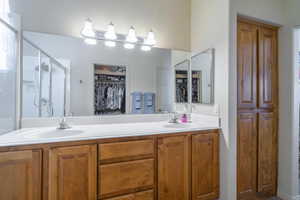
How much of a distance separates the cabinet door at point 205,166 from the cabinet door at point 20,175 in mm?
1439

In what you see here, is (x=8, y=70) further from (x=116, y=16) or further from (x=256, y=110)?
(x=256, y=110)

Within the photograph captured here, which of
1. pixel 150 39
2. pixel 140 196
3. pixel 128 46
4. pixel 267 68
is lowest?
pixel 140 196

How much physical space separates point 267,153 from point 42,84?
277 centimetres

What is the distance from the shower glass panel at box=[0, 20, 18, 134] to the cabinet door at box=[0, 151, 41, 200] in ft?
1.17

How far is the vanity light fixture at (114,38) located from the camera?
6.87 feet

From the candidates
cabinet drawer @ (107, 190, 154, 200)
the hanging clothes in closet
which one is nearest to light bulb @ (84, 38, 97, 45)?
the hanging clothes in closet

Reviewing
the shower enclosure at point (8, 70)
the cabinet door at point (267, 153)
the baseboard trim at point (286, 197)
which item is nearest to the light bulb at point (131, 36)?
the shower enclosure at point (8, 70)

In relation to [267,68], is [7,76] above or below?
below

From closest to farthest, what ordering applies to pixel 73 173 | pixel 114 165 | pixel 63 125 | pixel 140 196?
pixel 73 173, pixel 114 165, pixel 140 196, pixel 63 125

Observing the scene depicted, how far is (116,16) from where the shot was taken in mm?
2271

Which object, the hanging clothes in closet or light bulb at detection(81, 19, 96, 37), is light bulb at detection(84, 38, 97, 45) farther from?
the hanging clothes in closet

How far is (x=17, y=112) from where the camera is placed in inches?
71.3

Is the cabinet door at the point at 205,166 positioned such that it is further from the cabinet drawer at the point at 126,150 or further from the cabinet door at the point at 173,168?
the cabinet drawer at the point at 126,150

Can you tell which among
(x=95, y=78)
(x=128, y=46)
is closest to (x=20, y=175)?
(x=95, y=78)
